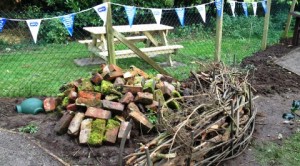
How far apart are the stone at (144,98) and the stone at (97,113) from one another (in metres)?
0.41

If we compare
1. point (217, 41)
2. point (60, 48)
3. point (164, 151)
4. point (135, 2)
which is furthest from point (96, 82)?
point (135, 2)

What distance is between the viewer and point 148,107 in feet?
14.2

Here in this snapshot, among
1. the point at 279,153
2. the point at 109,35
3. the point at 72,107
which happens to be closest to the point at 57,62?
the point at 109,35

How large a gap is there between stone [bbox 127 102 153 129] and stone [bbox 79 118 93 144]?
18.7 inches

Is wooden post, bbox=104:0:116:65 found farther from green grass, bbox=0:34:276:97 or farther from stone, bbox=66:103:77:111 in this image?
stone, bbox=66:103:77:111

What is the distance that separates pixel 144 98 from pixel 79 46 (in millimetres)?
6052

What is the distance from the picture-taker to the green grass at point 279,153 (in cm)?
381

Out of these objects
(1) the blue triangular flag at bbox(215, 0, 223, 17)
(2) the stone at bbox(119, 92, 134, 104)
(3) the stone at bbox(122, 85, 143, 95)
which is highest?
(1) the blue triangular flag at bbox(215, 0, 223, 17)

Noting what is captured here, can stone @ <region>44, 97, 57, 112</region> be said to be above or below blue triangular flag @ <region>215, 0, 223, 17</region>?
below

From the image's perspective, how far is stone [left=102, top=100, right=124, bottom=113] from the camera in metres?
4.13

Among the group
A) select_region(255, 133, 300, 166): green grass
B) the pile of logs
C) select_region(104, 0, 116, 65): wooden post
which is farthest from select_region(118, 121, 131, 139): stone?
select_region(104, 0, 116, 65): wooden post

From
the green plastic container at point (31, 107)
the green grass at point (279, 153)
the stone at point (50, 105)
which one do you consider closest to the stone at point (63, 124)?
the stone at point (50, 105)

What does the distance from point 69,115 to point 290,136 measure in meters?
2.74

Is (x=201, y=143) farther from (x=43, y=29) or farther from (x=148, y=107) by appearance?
(x=43, y=29)
